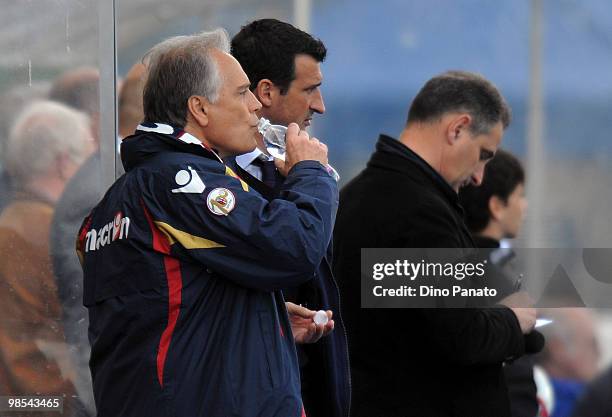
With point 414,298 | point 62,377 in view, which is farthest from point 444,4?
point 62,377

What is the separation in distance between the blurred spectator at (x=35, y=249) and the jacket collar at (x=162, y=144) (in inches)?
23.2

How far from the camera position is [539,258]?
411 cm

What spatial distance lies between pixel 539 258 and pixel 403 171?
1.45 metres

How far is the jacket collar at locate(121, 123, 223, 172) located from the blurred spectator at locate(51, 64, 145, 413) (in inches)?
23.4

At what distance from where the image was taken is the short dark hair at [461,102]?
9.52 feet

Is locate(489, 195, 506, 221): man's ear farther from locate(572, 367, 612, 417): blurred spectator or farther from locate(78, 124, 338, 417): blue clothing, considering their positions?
locate(572, 367, 612, 417): blurred spectator

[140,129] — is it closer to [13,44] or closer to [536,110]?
[13,44]

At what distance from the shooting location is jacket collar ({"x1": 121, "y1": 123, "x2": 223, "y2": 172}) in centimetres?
203

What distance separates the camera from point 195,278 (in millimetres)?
1979

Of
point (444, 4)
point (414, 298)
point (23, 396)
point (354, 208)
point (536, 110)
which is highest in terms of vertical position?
point (444, 4)

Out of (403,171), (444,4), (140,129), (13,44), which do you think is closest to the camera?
(140,129)

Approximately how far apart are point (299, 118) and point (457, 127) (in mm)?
493
